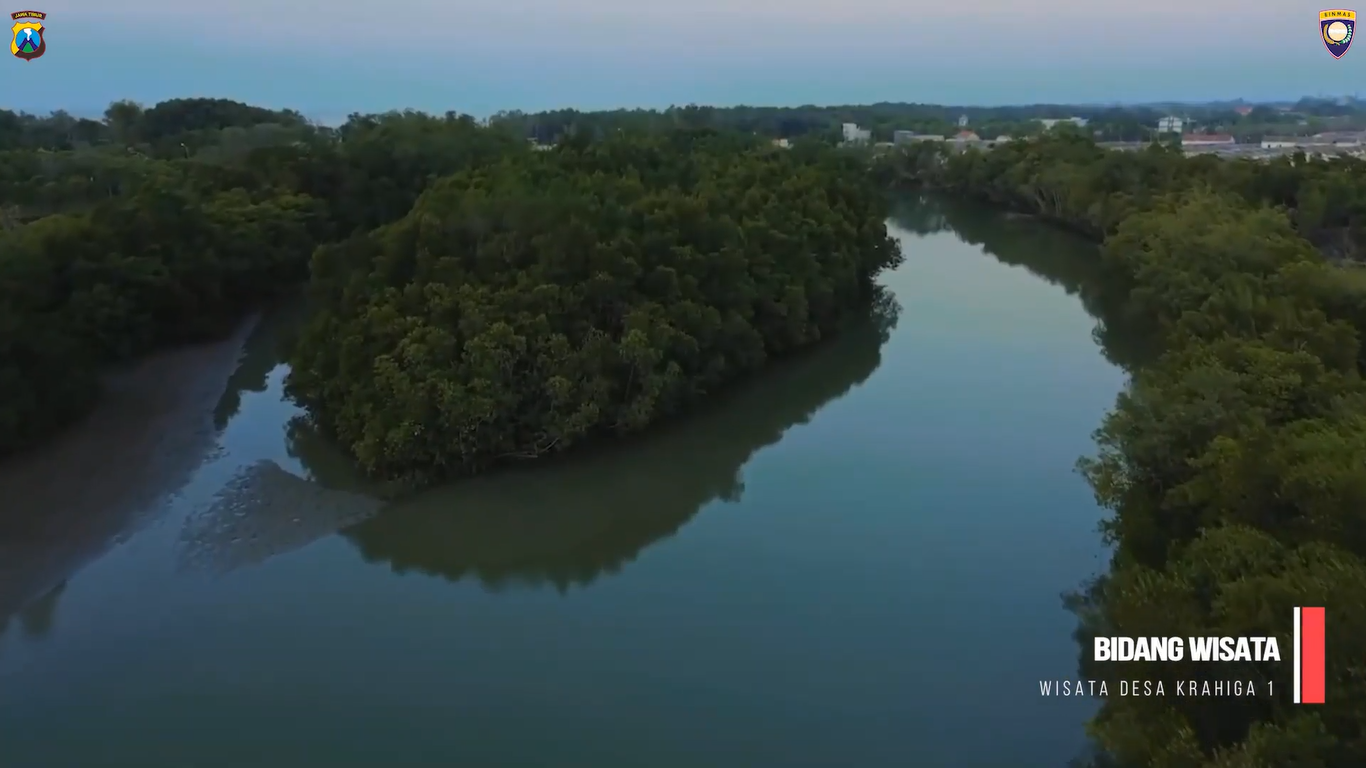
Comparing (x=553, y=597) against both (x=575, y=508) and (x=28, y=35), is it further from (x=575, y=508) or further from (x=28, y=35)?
(x=28, y=35)

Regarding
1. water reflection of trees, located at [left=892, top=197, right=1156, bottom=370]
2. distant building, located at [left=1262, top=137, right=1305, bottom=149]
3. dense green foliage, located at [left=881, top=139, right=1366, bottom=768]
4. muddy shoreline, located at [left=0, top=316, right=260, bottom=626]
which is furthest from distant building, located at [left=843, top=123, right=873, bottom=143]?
muddy shoreline, located at [left=0, top=316, right=260, bottom=626]

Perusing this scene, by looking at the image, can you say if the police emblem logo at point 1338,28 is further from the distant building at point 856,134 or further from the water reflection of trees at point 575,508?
the distant building at point 856,134

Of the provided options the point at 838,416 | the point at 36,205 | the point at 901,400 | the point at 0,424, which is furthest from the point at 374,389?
the point at 36,205

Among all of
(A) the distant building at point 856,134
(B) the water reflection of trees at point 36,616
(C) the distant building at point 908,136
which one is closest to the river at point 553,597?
(B) the water reflection of trees at point 36,616

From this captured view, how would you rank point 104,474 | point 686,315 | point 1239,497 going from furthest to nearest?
1. point 686,315
2. point 104,474
3. point 1239,497

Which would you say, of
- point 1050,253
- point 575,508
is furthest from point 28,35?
point 1050,253

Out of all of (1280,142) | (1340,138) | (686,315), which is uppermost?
(1340,138)
